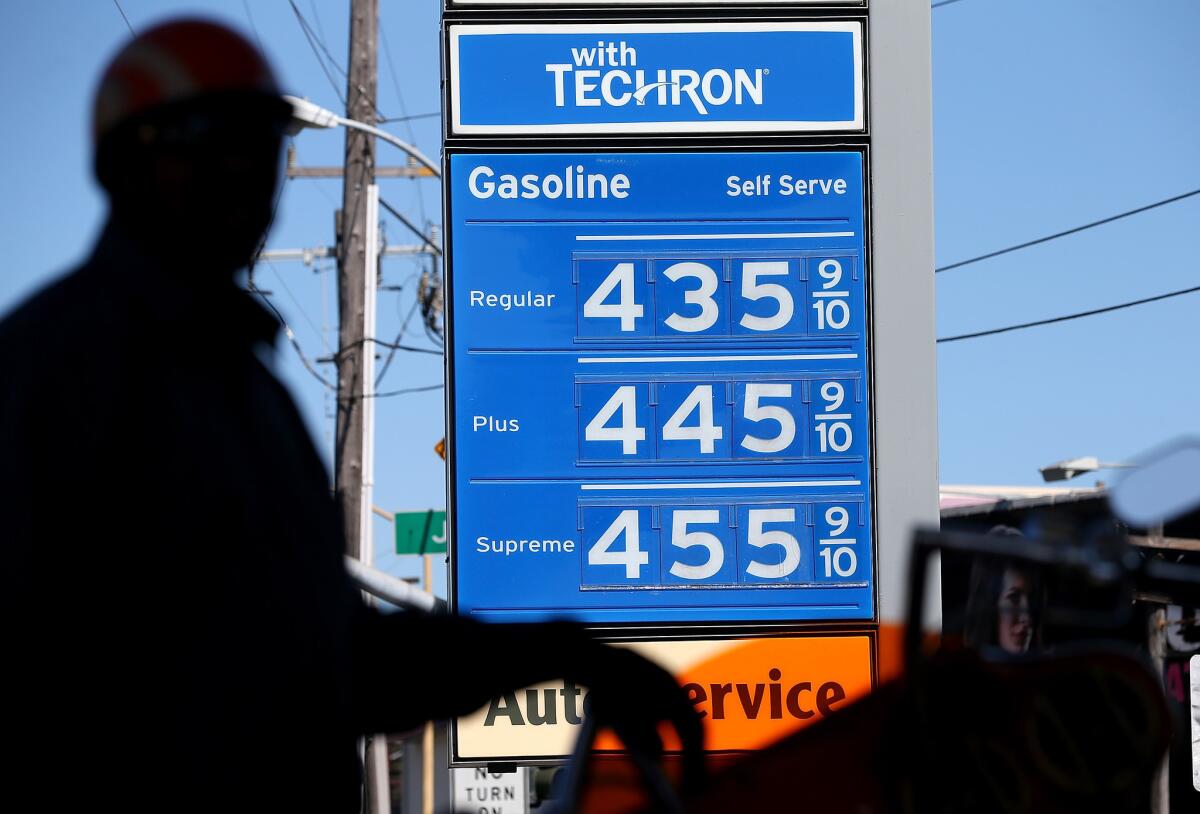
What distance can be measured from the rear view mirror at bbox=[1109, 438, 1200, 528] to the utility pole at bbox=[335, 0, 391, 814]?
1466cm

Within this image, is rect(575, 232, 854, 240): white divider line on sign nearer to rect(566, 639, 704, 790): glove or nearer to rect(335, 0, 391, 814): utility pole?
rect(566, 639, 704, 790): glove

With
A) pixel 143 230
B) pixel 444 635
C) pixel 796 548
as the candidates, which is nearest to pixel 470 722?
pixel 796 548

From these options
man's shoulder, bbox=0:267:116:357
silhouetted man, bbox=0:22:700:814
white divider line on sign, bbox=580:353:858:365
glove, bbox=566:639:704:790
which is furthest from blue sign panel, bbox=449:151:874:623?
man's shoulder, bbox=0:267:116:357

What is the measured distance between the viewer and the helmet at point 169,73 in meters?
1.72

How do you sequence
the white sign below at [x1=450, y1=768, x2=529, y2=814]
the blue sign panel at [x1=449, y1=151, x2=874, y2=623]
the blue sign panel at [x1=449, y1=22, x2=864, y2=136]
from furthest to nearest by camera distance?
the white sign below at [x1=450, y1=768, x2=529, y2=814], the blue sign panel at [x1=449, y1=22, x2=864, y2=136], the blue sign panel at [x1=449, y1=151, x2=874, y2=623]

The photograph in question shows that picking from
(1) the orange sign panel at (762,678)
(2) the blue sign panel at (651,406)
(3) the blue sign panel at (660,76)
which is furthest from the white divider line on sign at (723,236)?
(1) the orange sign panel at (762,678)

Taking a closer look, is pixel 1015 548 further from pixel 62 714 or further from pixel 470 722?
pixel 470 722

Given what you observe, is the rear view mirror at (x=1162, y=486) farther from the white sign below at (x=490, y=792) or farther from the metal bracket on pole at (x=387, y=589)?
the white sign below at (x=490, y=792)

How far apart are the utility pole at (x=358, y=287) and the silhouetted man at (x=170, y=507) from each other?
14.6 meters

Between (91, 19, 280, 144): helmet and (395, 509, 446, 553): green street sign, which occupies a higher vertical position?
(91, 19, 280, 144): helmet

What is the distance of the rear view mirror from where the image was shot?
5.99 feet

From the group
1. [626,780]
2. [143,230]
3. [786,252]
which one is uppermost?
[786,252]

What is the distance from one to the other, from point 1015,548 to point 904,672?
19cm

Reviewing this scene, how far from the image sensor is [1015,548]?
5.71ft
